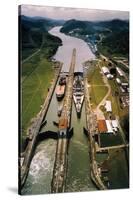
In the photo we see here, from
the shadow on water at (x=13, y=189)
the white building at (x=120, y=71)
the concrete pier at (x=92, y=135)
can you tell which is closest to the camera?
the shadow on water at (x=13, y=189)

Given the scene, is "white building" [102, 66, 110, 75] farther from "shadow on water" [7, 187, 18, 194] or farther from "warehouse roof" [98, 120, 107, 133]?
"shadow on water" [7, 187, 18, 194]

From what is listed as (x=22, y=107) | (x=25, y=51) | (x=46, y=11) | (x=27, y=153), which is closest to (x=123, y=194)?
(x=27, y=153)

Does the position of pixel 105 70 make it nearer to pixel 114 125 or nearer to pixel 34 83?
pixel 114 125


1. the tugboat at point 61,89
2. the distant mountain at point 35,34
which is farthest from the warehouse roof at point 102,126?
the distant mountain at point 35,34

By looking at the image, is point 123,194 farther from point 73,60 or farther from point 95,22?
point 95,22

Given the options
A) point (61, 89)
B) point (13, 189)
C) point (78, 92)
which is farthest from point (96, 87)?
point (13, 189)

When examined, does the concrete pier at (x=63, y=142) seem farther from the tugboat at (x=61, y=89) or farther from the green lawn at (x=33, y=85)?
the green lawn at (x=33, y=85)

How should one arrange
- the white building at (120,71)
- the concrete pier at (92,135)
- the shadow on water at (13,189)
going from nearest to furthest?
the shadow on water at (13,189), the concrete pier at (92,135), the white building at (120,71)

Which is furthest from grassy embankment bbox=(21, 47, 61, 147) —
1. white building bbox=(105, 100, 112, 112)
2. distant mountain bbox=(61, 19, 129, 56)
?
white building bbox=(105, 100, 112, 112)
